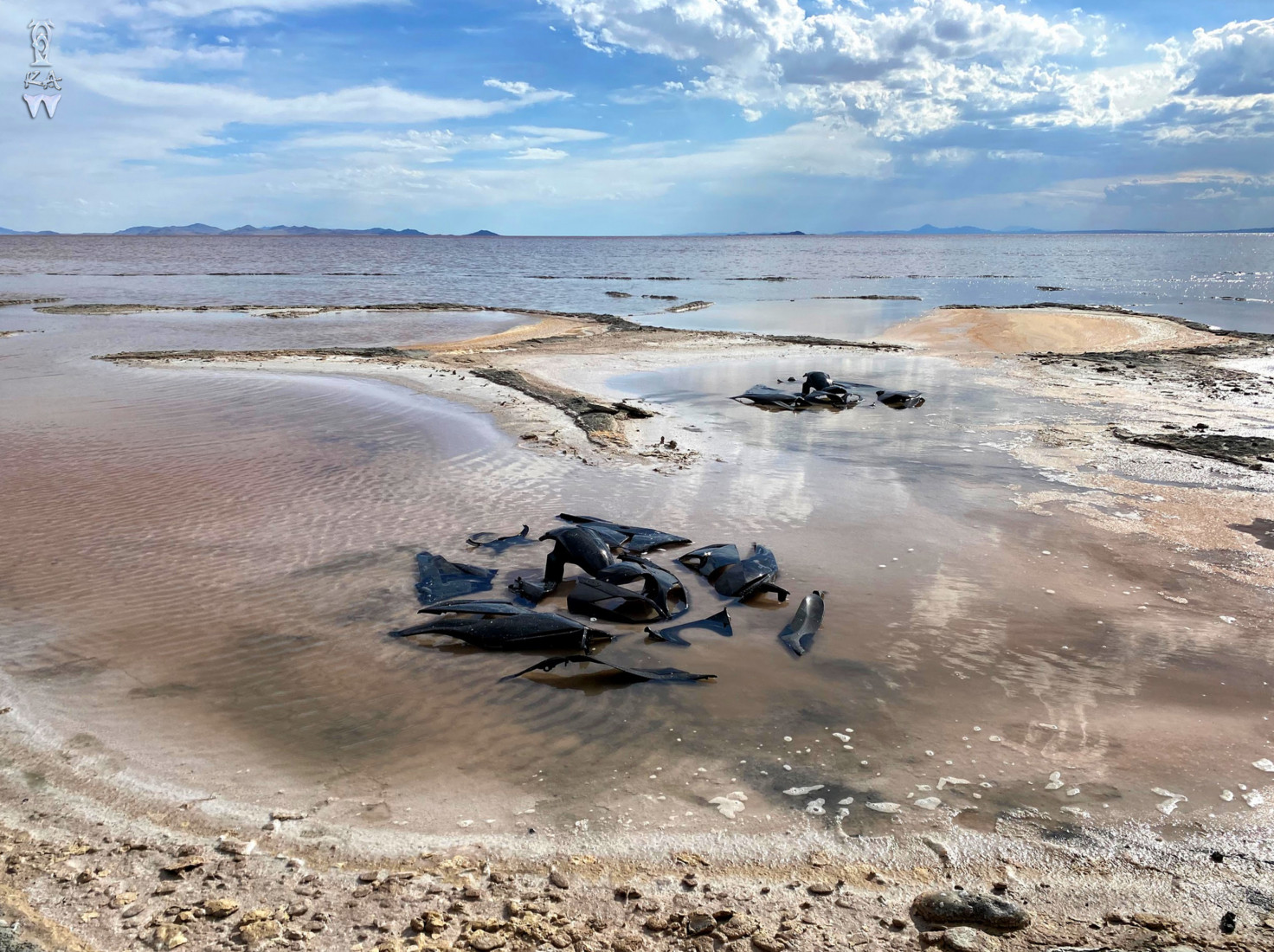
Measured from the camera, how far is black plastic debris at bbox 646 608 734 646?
599cm

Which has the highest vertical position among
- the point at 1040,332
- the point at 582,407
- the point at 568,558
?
the point at 1040,332

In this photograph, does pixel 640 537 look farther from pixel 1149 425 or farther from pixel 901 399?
pixel 1149 425

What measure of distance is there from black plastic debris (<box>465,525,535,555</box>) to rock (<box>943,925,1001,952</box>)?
207 inches

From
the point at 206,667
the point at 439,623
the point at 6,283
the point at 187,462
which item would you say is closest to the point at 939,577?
the point at 439,623

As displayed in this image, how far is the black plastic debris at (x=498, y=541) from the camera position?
307 inches

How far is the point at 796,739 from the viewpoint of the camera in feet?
15.7

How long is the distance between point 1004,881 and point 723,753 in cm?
157

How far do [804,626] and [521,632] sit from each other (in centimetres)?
216

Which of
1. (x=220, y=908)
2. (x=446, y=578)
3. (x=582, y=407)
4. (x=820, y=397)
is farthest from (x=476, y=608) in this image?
(x=820, y=397)

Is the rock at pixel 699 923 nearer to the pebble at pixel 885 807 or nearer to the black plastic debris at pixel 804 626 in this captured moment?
the pebble at pixel 885 807

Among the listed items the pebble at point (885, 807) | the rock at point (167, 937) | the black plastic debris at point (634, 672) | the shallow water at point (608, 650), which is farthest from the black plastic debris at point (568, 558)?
the rock at point (167, 937)

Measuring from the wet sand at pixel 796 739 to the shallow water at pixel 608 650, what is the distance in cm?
3

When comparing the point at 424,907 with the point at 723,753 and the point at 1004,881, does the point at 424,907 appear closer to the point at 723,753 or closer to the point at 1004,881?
the point at 723,753

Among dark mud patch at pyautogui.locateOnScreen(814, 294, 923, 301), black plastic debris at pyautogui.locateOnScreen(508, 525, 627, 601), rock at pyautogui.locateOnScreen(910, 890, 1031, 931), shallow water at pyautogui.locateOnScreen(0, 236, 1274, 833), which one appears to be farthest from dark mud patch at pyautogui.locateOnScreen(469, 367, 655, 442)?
dark mud patch at pyautogui.locateOnScreen(814, 294, 923, 301)
